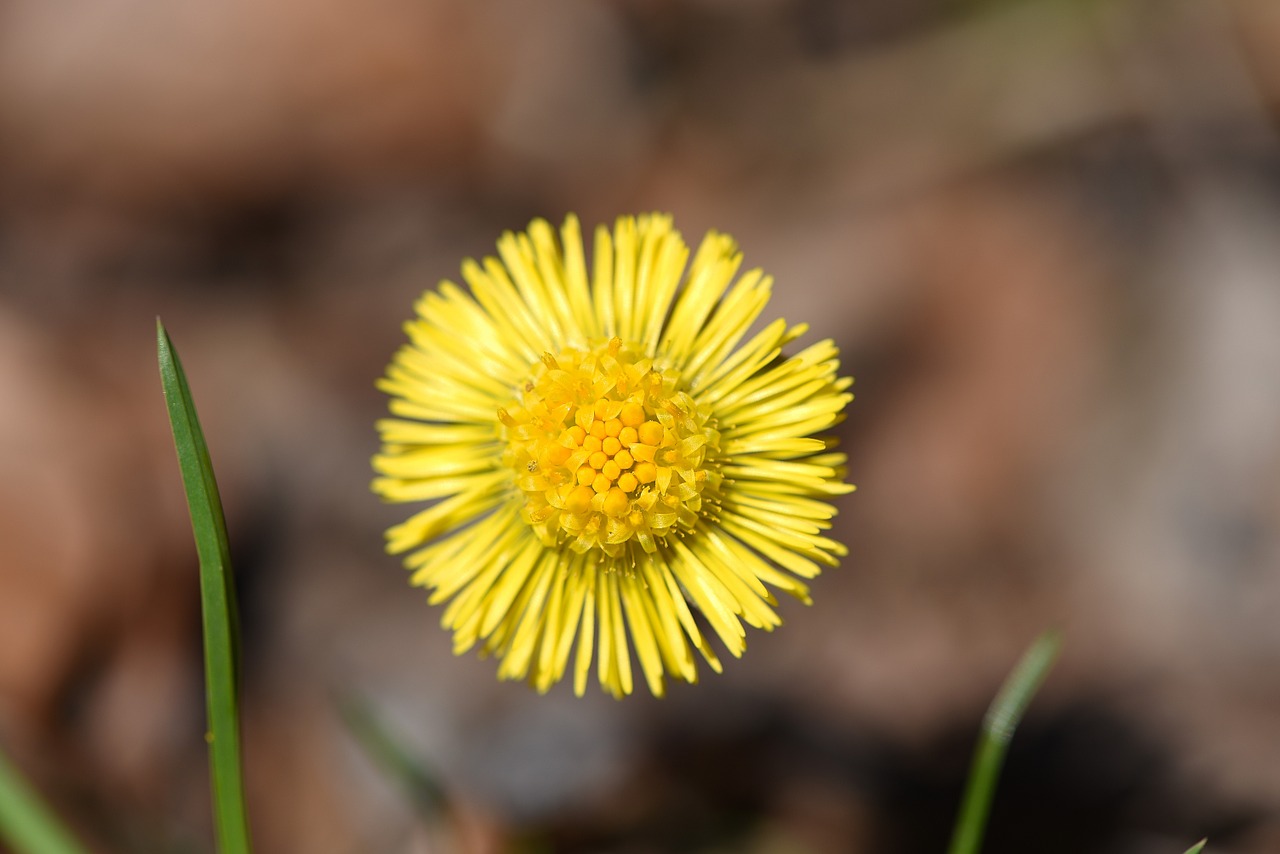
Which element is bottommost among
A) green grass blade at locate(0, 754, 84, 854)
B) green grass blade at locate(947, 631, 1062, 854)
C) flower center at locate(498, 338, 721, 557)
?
green grass blade at locate(0, 754, 84, 854)

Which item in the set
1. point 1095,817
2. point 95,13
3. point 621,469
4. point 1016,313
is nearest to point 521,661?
point 621,469

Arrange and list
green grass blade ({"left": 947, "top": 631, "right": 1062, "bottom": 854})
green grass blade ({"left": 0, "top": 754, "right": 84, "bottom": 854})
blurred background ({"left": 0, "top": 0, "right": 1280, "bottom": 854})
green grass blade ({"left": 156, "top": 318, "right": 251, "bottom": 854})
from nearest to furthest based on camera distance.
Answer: green grass blade ({"left": 156, "top": 318, "right": 251, "bottom": 854}) → green grass blade ({"left": 947, "top": 631, "right": 1062, "bottom": 854}) → green grass blade ({"left": 0, "top": 754, "right": 84, "bottom": 854}) → blurred background ({"left": 0, "top": 0, "right": 1280, "bottom": 854})

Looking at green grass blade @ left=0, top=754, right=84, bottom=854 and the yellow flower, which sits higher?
the yellow flower

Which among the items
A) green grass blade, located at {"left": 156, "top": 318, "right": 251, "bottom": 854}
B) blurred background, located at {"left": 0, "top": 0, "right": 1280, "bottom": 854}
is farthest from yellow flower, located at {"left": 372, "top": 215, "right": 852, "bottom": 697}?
blurred background, located at {"left": 0, "top": 0, "right": 1280, "bottom": 854}

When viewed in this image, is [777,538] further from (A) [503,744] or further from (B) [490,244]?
(B) [490,244]

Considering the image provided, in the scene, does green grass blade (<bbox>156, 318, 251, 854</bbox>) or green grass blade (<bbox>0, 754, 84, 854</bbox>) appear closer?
green grass blade (<bbox>156, 318, 251, 854</bbox>)

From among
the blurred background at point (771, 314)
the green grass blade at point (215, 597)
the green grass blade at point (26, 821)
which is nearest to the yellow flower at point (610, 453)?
the green grass blade at point (215, 597)

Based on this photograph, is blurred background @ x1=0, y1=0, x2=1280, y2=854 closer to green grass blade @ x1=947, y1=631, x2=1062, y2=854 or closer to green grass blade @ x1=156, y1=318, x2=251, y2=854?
green grass blade @ x1=156, y1=318, x2=251, y2=854

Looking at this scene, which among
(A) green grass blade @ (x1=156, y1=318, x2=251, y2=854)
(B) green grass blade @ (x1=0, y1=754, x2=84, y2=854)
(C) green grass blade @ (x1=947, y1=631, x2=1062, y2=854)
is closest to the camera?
(A) green grass blade @ (x1=156, y1=318, x2=251, y2=854)
